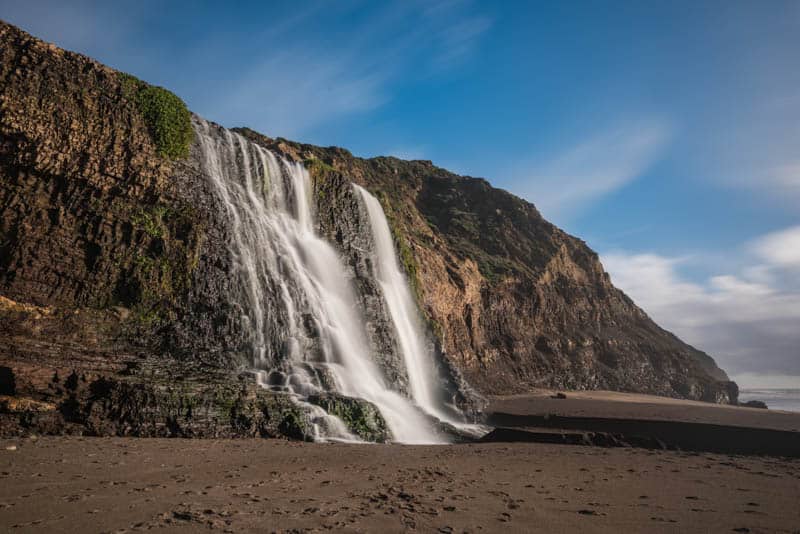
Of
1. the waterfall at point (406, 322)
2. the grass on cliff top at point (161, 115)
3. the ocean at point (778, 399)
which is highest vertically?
the grass on cliff top at point (161, 115)

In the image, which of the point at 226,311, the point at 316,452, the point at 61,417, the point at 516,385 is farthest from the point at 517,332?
the point at 61,417

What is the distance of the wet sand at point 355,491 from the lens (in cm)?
562

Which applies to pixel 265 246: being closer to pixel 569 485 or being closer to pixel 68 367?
pixel 68 367

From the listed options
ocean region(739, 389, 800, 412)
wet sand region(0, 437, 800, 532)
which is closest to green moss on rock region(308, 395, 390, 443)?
wet sand region(0, 437, 800, 532)

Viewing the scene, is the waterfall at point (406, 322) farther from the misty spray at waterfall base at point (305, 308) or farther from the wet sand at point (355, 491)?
the wet sand at point (355, 491)

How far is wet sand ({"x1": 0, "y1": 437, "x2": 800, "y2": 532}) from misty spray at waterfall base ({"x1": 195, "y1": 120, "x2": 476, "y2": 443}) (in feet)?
15.1

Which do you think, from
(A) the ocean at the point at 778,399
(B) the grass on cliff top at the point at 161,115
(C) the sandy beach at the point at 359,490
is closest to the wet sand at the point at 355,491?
(C) the sandy beach at the point at 359,490

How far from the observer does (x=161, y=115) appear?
18.9 m

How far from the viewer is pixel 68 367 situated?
1179 cm

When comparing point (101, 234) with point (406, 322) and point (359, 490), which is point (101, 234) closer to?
point (359, 490)

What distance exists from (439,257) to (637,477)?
28.0 metres

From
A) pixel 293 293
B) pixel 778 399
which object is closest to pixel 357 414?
pixel 293 293

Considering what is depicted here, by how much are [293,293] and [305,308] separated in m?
0.75

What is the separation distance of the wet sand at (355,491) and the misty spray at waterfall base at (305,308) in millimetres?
4596
